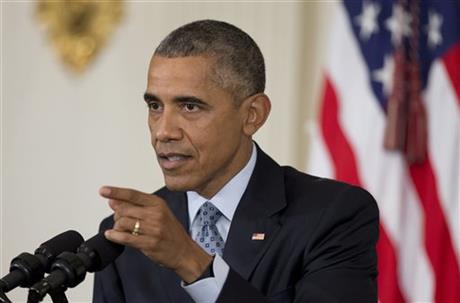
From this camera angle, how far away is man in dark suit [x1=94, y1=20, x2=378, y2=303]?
218 centimetres

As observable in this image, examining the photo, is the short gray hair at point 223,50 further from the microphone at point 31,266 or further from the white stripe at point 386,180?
the white stripe at point 386,180

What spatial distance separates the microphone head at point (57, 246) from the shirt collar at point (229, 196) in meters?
0.57

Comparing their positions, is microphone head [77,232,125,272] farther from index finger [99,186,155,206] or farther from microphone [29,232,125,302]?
index finger [99,186,155,206]

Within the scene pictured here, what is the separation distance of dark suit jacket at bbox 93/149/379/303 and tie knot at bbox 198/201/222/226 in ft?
0.20

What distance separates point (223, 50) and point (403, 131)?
1709mm

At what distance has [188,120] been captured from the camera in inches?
87.8

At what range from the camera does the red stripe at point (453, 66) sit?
3883 mm

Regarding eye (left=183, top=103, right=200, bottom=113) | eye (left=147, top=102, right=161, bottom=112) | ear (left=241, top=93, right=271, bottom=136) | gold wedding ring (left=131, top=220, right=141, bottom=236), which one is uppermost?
eye (left=147, top=102, right=161, bottom=112)

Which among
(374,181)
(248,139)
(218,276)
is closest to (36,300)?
(218,276)

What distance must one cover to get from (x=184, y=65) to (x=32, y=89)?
2.67 metres

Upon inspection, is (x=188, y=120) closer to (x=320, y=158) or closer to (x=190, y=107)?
(x=190, y=107)

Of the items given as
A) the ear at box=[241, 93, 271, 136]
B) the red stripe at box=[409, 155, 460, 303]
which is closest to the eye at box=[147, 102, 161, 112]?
the ear at box=[241, 93, 271, 136]

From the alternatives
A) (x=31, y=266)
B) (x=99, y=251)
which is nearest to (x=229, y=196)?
(x=99, y=251)

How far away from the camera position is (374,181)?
13.1 ft
